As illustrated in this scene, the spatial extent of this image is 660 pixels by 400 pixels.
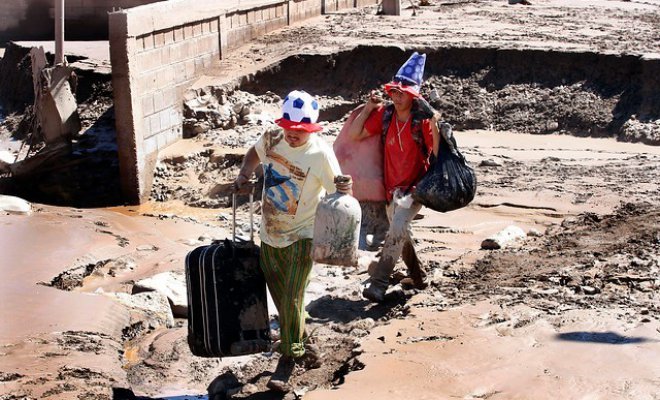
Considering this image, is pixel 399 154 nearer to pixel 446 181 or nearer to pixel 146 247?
pixel 446 181

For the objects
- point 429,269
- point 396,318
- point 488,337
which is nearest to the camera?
point 488,337

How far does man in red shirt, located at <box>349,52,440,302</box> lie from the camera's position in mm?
7055

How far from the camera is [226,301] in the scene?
19.3 ft

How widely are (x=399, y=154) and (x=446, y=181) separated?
436mm

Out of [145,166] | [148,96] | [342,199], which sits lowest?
[145,166]

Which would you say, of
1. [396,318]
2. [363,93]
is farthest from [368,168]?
[363,93]

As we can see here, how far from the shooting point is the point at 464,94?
15.2 m

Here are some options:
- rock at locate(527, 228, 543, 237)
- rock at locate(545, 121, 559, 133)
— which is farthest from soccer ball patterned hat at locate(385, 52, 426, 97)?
rock at locate(545, 121, 559, 133)

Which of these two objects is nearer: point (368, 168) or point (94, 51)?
point (368, 168)

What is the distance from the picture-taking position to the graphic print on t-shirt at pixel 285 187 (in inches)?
230

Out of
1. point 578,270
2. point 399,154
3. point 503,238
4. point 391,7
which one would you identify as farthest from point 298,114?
point 391,7

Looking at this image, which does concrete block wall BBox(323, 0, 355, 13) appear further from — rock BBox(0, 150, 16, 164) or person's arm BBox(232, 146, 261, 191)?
person's arm BBox(232, 146, 261, 191)

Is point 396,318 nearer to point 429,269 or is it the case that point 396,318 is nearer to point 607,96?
point 429,269

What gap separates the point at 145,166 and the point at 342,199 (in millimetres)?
7082
